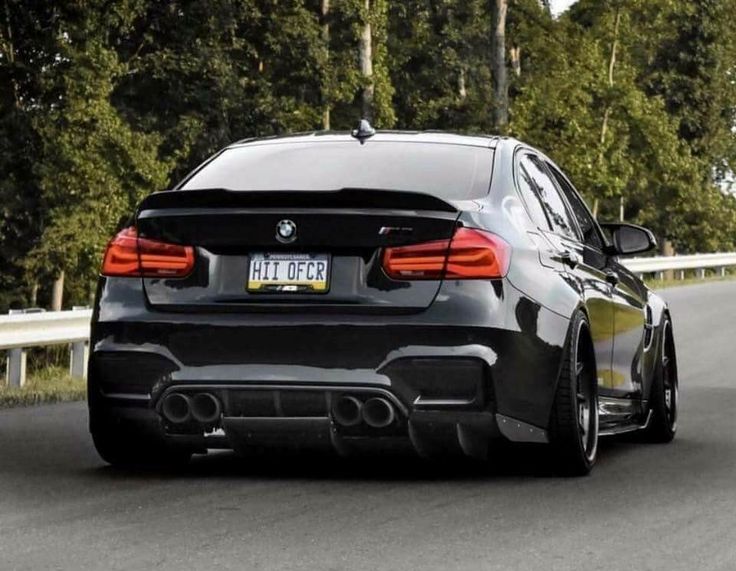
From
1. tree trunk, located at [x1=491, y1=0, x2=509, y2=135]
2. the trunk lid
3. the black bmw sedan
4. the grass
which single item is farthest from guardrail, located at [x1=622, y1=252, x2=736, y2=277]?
the trunk lid

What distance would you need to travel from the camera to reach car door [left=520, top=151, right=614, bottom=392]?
9.11 metres

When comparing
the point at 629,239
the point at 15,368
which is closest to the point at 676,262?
the point at 15,368

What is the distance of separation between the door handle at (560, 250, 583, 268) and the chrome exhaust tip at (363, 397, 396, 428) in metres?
1.31

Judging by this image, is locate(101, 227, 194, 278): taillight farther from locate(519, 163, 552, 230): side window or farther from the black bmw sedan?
locate(519, 163, 552, 230): side window

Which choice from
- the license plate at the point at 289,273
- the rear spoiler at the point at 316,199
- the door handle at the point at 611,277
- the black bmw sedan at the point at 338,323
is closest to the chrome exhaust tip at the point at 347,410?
the black bmw sedan at the point at 338,323

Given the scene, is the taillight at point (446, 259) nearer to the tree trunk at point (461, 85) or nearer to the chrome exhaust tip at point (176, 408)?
the chrome exhaust tip at point (176, 408)

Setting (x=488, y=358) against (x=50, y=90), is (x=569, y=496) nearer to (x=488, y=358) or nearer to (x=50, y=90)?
(x=488, y=358)

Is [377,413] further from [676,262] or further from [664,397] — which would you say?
[676,262]

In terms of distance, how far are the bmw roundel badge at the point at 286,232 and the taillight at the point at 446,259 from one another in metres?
0.39

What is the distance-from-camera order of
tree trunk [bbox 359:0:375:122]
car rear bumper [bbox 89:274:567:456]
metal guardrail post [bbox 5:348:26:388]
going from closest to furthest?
car rear bumper [bbox 89:274:567:456] < metal guardrail post [bbox 5:348:26:388] < tree trunk [bbox 359:0:375:122]

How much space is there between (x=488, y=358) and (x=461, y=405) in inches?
8.6

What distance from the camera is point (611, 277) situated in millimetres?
9914

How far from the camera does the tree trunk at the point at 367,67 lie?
6041 centimetres

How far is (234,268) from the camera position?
26.9ft
